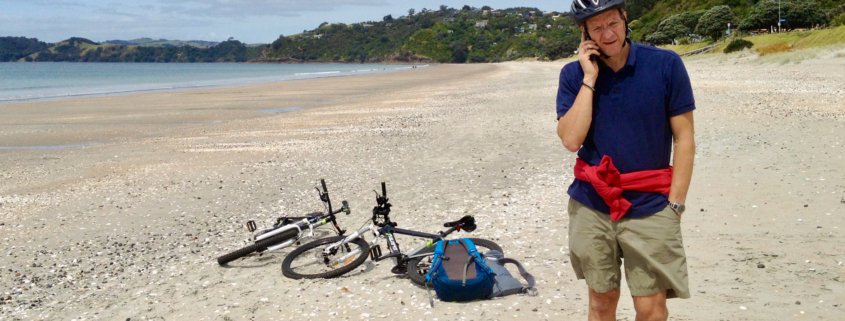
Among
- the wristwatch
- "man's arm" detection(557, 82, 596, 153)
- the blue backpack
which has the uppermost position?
"man's arm" detection(557, 82, 596, 153)

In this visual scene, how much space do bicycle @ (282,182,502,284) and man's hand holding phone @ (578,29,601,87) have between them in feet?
8.19

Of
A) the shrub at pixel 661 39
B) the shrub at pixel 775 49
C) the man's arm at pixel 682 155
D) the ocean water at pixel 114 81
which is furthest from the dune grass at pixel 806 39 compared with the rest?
the ocean water at pixel 114 81

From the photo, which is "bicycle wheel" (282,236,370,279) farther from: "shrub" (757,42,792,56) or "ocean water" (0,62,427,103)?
"shrub" (757,42,792,56)

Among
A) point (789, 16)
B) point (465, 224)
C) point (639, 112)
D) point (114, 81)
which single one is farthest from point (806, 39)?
point (114, 81)

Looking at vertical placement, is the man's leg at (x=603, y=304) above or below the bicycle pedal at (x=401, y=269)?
above

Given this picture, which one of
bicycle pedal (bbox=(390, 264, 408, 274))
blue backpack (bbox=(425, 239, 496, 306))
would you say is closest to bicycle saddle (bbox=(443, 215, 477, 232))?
blue backpack (bbox=(425, 239, 496, 306))

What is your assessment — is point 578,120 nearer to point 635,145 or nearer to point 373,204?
point 635,145

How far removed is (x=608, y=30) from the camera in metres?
2.46

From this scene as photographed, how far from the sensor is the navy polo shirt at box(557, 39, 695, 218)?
240 centimetres

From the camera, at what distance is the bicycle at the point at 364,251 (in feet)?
16.2

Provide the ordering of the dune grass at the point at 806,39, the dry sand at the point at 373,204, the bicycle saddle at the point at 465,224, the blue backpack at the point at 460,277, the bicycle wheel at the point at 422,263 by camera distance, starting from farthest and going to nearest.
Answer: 1. the dune grass at the point at 806,39
2. the bicycle saddle at the point at 465,224
3. the bicycle wheel at the point at 422,263
4. the dry sand at the point at 373,204
5. the blue backpack at the point at 460,277

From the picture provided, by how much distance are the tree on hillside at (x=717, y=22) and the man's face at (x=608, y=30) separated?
69.2m

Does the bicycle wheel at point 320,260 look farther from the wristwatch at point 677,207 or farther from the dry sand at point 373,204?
the wristwatch at point 677,207

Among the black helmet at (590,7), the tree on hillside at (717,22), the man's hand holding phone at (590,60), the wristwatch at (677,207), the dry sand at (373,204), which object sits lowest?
the dry sand at (373,204)
